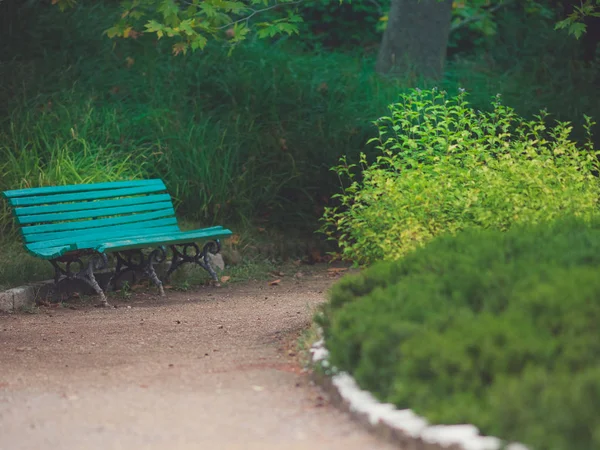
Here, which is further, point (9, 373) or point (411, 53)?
point (411, 53)

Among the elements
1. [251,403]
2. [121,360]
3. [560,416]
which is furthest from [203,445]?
[121,360]

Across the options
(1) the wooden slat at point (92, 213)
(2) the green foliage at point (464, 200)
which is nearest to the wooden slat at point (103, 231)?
(1) the wooden slat at point (92, 213)

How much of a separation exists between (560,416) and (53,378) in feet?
10.8

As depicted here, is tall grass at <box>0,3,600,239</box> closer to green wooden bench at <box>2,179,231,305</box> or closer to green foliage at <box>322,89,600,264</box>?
green wooden bench at <box>2,179,231,305</box>

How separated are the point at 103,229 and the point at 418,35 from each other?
6.35 meters

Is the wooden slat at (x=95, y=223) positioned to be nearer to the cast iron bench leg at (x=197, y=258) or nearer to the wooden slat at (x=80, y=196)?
the wooden slat at (x=80, y=196)

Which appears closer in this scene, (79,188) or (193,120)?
(79,188)

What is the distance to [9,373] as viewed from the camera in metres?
6.26

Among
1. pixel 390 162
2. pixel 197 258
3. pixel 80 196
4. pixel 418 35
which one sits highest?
pixel 418 35

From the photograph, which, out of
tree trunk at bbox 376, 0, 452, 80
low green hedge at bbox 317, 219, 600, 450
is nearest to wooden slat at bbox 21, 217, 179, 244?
low green hedge at bbox 317, 219, 600, 450

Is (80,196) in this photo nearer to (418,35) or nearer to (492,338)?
(492,338)

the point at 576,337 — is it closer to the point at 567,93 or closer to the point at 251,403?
the point at 251,403

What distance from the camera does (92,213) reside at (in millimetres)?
9742

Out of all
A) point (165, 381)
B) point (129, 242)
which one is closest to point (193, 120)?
point (129, 242)
